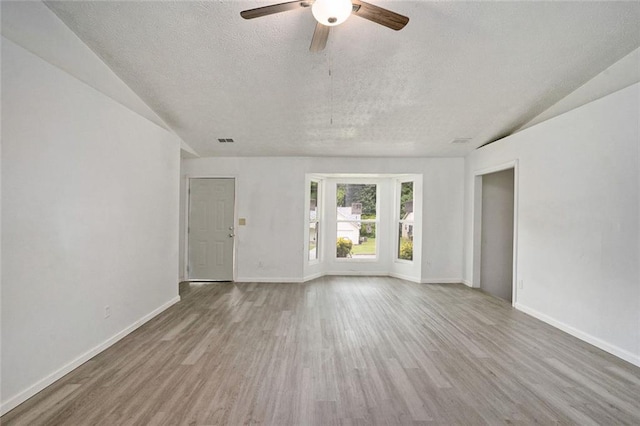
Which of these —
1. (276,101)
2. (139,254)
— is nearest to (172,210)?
(139,254)

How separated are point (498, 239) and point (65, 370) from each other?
615 cm

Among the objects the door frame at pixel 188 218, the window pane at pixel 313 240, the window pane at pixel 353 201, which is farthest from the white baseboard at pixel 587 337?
the door frame at pixel 188 218

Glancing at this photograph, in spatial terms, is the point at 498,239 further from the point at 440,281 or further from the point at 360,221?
the point at 360,221

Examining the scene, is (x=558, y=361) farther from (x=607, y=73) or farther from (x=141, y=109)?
(x=141, y=109)

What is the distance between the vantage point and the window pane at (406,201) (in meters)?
6.13

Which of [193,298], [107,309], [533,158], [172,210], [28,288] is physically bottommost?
[193,298]

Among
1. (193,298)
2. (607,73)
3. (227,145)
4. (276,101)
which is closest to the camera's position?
(607,73)

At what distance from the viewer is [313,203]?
6.25m

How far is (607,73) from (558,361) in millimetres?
2982

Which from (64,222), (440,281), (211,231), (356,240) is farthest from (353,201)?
(64,222)

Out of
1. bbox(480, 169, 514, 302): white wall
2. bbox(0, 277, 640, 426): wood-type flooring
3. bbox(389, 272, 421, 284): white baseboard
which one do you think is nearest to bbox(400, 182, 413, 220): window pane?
bbox(389, 272, 421, 284): white baseboard

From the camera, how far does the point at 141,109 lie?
3652 mm

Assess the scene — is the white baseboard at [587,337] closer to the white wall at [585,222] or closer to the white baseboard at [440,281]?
the white wall at [585,222]

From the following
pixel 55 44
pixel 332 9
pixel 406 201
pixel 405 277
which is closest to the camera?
pixel 332 9
